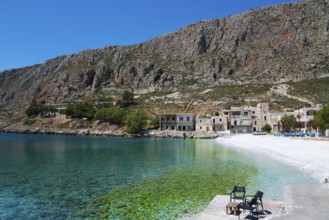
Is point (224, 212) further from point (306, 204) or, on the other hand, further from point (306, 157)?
point (306, 157)

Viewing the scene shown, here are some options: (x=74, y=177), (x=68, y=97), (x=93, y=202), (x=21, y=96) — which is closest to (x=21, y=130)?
(x=68, y=97)

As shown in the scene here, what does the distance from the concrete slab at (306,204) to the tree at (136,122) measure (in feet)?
268

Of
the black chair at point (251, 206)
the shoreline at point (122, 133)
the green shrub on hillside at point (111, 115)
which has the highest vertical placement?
the green shrub on hillside at point (111, 115)

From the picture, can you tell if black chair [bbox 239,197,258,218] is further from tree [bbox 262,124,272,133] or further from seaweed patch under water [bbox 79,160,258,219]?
tree [bbox 262,124,272,133]

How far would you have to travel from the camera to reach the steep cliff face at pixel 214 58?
430 feet

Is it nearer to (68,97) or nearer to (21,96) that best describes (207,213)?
(68,97)

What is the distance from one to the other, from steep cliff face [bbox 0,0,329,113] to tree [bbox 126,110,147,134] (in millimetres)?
40358

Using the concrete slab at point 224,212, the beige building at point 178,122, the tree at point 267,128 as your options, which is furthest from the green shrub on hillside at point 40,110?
the concrete slab at point 224,212

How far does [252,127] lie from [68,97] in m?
102

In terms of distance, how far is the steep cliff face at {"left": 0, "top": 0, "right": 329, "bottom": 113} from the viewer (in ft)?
430

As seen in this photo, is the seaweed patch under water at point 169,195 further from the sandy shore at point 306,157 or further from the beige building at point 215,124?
the beige building at point 215,124

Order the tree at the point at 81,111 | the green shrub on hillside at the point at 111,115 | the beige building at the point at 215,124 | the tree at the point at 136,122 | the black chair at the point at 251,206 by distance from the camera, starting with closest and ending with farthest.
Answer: the black chair at the point at 251,206 < the beige building at the point at 215,124 < the tree at the point at 136,122 < the green shrub on hillside at the point at 111,115 < the tree at the point at 81,111

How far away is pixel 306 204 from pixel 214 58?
439 ft

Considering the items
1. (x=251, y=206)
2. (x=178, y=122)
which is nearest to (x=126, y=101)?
(x=178, y=122)
